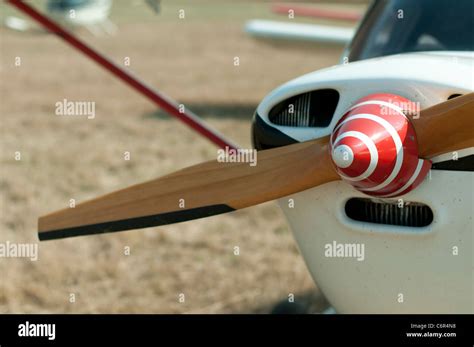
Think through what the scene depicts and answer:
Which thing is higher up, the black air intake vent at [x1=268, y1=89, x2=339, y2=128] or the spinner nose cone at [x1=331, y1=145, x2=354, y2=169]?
the black air intake vent at [x1=268, y1=89, x2=339, y2=128]

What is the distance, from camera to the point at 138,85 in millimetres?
3791

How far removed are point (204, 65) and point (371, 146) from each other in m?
13.9

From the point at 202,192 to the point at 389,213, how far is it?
25.4 inches

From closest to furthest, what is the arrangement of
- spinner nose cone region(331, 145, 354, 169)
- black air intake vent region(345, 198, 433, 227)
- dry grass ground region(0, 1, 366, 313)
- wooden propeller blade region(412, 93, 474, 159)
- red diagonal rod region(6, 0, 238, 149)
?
spinner nose cone region(331, 145, 354, 169) → wooden propeller blade region(412, 93, 474, 159) → black air intake vent region(345, 198, 433, 227) → red diagonal rod region(6, 0, 238, 149) → dry grass ground region(0, 1, 366, 313)

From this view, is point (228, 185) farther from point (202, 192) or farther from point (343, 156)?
point (343, 156)

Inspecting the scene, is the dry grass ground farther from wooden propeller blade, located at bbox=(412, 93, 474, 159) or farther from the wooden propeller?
wooden propeller blade, located at bbox=(412, 93, 474, 159)

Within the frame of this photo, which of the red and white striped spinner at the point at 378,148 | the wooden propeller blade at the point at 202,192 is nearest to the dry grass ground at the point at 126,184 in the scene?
the wooden propeller blade at the point at 202,192

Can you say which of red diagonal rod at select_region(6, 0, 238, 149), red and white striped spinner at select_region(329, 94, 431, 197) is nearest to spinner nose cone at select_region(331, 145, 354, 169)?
red and white striped spinner at select_region(329, 94, 431, 197)

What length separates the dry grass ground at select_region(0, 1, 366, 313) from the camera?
422 cm

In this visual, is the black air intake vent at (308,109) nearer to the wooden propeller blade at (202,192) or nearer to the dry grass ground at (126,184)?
the wooden propeller blade at (202,192)

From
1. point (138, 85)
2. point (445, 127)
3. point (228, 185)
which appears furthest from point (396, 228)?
point (138, 85)

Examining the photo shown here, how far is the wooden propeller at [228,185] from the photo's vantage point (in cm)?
217

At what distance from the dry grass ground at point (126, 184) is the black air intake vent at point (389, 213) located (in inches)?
69.1

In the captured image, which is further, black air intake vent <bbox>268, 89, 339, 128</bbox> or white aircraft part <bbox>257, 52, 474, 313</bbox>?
black air intake vent <bbox>268, 89, 339, 128</bbox>
